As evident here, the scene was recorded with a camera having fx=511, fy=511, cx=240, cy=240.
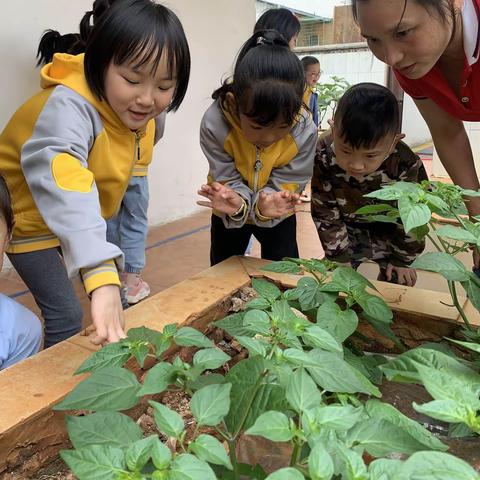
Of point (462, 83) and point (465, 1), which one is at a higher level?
point (465, 1)

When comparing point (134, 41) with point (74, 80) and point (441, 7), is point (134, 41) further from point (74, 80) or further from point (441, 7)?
point (441, 7)

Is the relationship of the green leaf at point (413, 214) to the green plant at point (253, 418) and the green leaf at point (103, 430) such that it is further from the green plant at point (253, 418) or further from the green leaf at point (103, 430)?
the green leaf at point (103, 430)

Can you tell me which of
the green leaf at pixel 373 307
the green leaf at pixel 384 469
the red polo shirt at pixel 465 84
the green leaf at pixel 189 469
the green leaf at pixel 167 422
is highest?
the red polo shirt at pixel 465 84

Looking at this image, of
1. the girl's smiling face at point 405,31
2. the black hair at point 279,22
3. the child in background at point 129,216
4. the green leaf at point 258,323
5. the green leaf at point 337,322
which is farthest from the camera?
the black hair at point 279,22

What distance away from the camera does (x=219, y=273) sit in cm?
107

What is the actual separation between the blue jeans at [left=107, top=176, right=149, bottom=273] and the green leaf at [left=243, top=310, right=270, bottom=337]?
1.22 m

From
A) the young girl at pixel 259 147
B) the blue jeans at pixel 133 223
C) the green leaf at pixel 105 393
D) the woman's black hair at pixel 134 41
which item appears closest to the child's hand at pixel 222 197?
the young girl at pixel 259 147

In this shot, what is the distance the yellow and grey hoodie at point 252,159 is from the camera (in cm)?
134

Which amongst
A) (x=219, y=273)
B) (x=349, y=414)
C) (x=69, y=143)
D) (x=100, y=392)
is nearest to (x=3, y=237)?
(x=69, y=143)

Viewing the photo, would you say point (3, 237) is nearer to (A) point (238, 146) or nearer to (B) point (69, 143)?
(B) point (69, 143)

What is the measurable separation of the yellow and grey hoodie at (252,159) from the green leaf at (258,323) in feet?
2.42

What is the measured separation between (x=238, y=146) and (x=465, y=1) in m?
0.61

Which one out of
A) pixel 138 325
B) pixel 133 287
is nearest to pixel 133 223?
pixel 133 287

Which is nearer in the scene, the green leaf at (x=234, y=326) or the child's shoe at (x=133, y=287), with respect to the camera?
the green leaf at (x=234, y=326)
